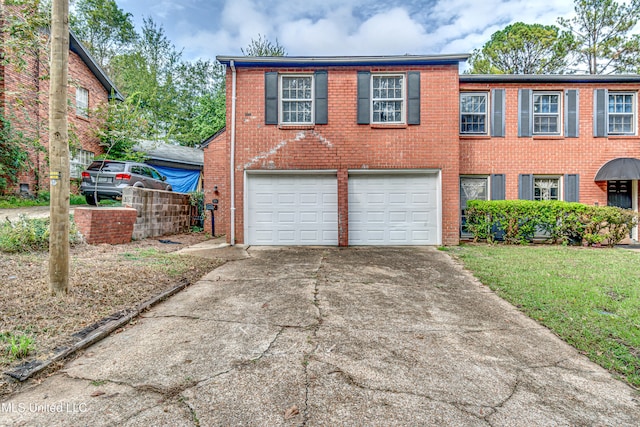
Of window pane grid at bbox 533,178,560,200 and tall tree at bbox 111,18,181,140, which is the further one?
tall tree at bbox 111,18,181,140

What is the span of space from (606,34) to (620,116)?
542 inches

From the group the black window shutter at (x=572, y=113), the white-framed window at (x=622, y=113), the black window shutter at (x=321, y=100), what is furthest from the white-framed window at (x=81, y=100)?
the white-framed window at (x=622, y=113)

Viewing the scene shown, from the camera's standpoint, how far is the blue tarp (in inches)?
696

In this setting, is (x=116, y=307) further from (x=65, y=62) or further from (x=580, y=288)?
(x=580, y=288)

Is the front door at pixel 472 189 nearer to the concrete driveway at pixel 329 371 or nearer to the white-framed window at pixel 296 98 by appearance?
the white-framed window at pixel 296 98

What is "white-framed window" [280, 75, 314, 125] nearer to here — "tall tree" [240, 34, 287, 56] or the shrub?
the shrub

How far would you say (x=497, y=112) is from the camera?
984 centimetres

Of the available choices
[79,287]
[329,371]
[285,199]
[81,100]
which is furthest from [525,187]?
[81,100]

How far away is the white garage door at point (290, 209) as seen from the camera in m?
8.94

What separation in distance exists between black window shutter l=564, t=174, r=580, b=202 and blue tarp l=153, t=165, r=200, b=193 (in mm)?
17572

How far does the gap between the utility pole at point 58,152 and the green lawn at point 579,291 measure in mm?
5589

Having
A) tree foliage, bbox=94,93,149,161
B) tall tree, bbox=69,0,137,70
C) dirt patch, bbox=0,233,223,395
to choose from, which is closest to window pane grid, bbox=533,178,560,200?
dirt patch, bbox=0,233,223,395

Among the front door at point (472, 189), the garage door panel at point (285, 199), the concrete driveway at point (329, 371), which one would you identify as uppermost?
the front door at point (472, 189)

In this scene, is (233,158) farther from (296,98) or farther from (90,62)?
(90,62)
